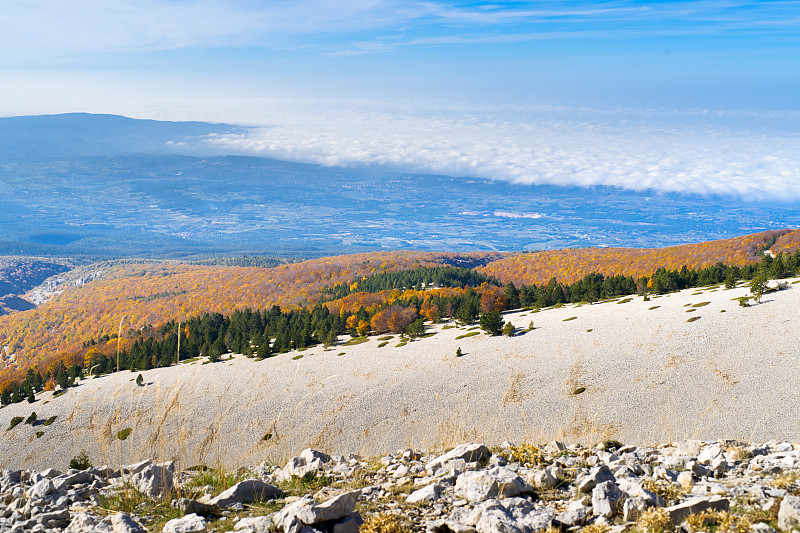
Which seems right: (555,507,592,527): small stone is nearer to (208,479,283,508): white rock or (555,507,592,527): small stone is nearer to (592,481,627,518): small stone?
(592,481,627,518): small stone

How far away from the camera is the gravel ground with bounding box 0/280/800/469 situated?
88.0ft

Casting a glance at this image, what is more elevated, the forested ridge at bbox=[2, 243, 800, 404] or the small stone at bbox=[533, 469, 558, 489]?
the small stone at bbox=[533, 469, 558, 489]

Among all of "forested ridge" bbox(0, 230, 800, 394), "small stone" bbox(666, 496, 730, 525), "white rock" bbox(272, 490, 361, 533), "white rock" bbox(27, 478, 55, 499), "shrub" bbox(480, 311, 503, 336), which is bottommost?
"forested ridge" bbox(0, 230, 800, 394)

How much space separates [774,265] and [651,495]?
69451 millimetres

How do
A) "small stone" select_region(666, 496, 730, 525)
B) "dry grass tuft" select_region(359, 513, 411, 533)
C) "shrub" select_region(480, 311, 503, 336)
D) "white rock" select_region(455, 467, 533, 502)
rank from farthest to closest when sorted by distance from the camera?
"shrub" select_region(480, 311, 503, 336) → "white rock" select_region(455, 467, 533, 502) → "dry grass tuft" select_region(359, 513, 411, 533) → "small stone" select_region(666, 496, 730, 525)

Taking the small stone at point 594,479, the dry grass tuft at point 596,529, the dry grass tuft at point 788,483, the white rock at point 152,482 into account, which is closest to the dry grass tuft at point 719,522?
the dry grass tuft at point 596,529

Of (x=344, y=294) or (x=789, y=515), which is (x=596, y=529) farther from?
(x=344, y=294)

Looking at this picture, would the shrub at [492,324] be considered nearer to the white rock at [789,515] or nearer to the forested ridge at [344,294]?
the forested ridge at [344,294]

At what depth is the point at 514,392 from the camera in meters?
35.9

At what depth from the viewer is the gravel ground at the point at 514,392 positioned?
26.8 meters

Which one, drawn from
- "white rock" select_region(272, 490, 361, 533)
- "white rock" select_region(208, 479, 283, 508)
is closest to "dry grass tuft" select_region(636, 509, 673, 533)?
"white rock" select_region(272, 490, 361, 533)

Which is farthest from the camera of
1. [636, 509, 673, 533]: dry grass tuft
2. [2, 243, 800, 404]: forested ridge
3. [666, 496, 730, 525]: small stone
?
[2, 243, 800, 404]: forested ridge

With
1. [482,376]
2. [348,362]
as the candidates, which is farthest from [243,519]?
[348,362]

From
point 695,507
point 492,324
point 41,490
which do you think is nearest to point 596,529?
point 695,507
